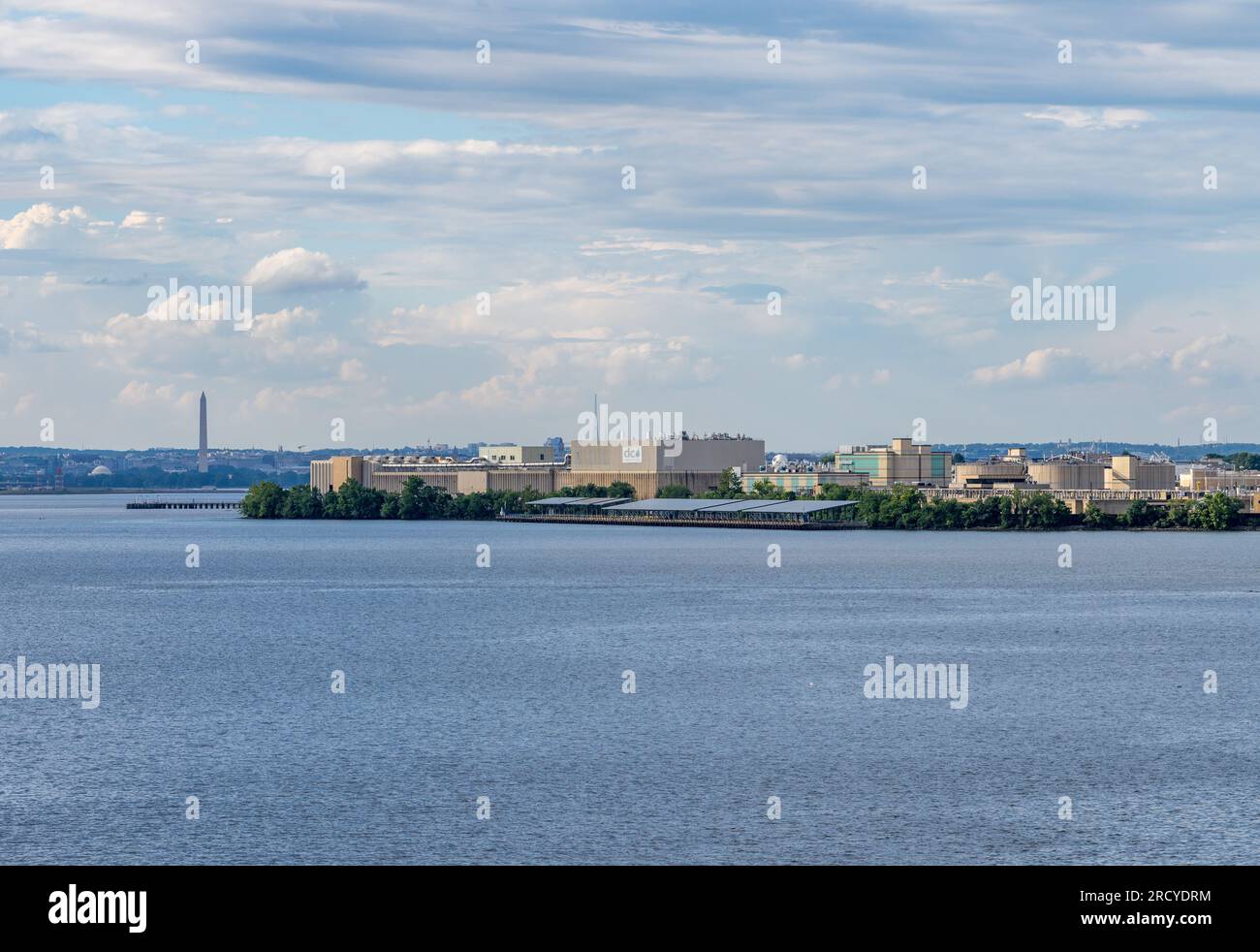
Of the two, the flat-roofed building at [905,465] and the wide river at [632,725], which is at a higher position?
the flat-roofed building at [905,465]

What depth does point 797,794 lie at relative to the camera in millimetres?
24406

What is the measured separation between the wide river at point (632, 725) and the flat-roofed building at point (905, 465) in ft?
300

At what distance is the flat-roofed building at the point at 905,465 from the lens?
15912 cm

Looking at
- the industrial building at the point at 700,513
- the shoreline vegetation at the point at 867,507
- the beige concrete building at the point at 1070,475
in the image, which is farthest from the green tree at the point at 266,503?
the beige concrete building at the point at 1070,475

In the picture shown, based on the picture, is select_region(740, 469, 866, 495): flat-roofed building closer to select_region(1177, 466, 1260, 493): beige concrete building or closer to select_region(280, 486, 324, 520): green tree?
select_region(1177, 466, 1260, 493): beige concrete building

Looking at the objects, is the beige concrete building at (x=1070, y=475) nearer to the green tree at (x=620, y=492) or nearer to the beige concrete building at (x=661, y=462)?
the beige concrete building at (x=661, y=462)

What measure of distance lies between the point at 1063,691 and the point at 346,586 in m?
36.2

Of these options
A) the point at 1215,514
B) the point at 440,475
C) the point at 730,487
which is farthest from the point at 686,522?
the point at 440,475

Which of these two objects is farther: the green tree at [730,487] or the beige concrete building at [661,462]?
the beige concrete building at [661,462]

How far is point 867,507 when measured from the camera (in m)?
126

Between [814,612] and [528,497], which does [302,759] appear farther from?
[528,497]

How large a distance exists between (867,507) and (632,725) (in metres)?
96.6

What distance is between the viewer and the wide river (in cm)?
2203
